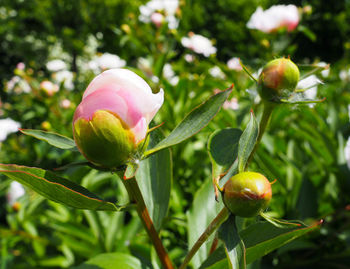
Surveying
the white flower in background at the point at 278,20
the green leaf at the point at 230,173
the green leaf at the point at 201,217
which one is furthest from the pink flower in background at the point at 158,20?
the green leaf at the point at 230,173

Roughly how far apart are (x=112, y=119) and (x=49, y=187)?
0.08m

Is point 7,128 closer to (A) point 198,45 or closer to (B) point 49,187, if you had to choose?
(A) point 198,45

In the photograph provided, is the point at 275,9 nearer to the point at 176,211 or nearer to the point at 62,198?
the point at 176,211

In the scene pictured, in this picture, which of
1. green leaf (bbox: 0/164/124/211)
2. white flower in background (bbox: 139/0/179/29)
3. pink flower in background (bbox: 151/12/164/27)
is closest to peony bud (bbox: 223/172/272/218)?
green leaf (bbox: 0/164/124/211)

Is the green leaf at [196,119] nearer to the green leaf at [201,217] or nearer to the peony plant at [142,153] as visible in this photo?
the peony plant at [142,153]

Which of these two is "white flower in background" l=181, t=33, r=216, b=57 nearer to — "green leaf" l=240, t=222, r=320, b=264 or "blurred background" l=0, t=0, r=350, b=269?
"blurred background" l=0, t=0, r=350, b=269

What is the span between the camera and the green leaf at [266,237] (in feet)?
0.89

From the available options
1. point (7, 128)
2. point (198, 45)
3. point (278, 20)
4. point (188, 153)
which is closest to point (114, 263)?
point (188, 153)

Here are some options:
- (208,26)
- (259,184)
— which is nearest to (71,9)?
(208,26)

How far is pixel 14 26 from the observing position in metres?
5.86

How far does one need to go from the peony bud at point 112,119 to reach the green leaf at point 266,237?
149 mm

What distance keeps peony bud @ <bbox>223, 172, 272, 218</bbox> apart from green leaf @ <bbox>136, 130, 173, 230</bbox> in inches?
5.7

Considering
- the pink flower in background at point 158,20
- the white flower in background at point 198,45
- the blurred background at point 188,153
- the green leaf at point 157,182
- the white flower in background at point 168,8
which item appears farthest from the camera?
the white flower in background at point 198,45

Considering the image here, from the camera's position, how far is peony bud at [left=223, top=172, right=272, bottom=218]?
0.81 feet
